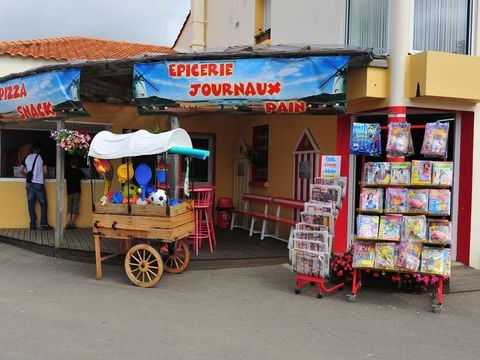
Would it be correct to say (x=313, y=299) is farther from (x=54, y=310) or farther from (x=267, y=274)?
(x=54, y=310)

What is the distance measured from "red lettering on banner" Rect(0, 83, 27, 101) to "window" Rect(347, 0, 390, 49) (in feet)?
19.9

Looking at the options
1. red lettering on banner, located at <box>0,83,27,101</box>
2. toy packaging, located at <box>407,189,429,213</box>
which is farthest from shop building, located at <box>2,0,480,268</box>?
toy packaging, located at <box>407,189,429,213</box>

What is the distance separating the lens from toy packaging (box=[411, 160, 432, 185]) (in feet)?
21.1

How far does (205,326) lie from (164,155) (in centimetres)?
277

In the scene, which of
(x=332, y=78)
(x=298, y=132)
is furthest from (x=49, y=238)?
(x=332, y=78)

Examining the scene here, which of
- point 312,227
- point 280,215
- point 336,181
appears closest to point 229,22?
point 280,215

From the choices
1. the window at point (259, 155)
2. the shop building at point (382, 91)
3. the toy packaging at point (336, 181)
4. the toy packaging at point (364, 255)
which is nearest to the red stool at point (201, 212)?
the shop building at point (382, 91)

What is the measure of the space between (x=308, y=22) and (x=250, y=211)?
4.42m

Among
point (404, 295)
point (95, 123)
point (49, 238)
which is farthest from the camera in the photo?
point (95, 123)

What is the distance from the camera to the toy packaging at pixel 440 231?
635 cm

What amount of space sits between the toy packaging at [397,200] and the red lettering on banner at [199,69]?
9.96ft

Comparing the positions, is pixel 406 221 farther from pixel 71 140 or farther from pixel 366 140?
pixel 71 140

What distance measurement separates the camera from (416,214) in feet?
21.3

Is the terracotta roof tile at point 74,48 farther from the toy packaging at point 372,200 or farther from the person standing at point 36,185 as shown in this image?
the toy packaging at point 372,200
